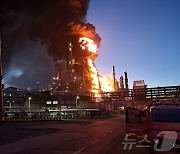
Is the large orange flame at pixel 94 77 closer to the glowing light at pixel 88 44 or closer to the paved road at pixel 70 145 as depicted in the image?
the glowing light at pixel 88 44

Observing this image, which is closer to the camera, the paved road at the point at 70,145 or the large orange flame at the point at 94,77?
the paved road at the point at 70,145

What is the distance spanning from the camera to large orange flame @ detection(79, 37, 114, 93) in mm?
106150

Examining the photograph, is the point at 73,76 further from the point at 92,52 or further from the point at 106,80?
the point at 92,52

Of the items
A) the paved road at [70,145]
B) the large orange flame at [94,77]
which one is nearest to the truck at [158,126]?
the paved road at [70,145]

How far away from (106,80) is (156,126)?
451 feet

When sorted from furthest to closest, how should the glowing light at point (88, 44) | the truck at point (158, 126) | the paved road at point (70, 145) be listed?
the glowing light at point (88, 44)
the paved road at point (70, 145)
the truck at point (158, 126)

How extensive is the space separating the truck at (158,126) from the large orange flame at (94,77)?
91.1 meters

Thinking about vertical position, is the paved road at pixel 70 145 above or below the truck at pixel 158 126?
below

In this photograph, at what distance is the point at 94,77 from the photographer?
127 metres

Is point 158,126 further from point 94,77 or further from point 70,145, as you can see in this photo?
point 94,77

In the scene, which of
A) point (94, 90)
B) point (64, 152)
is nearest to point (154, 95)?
point (94, 90)

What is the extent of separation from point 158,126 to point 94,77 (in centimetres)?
11624

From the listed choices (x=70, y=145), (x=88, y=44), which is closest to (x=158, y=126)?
(x=70, y=145)

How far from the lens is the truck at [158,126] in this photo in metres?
10.1
